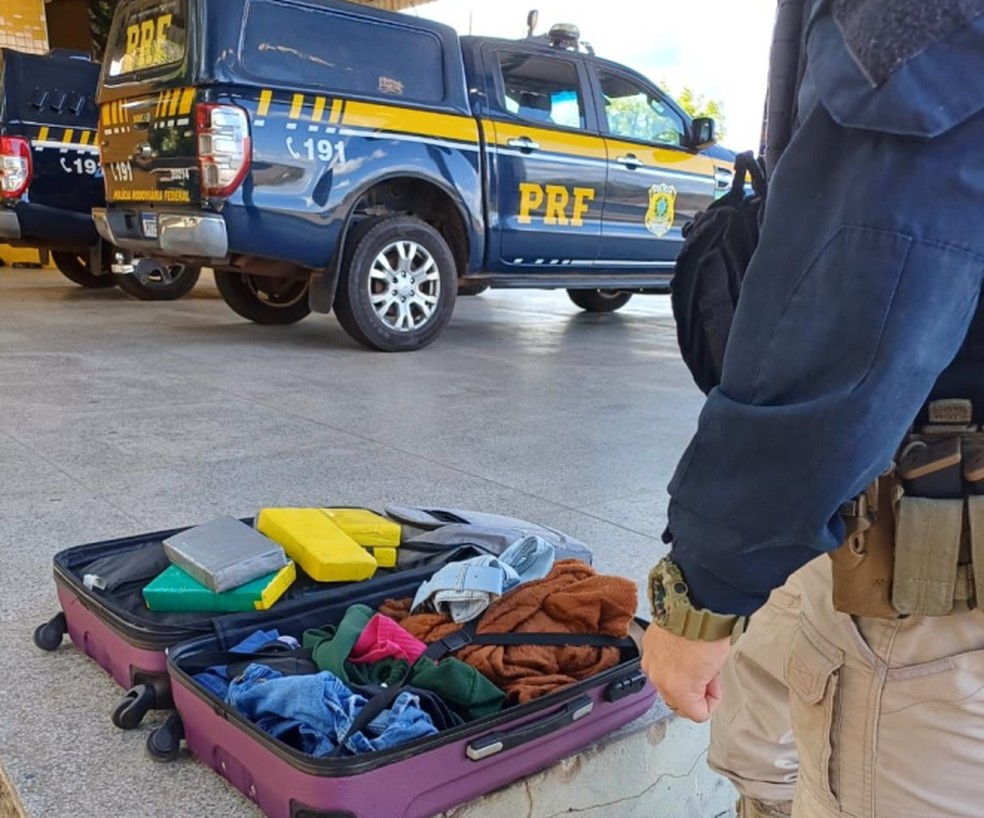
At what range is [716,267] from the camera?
3.73 feet

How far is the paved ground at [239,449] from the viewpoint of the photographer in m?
1.67

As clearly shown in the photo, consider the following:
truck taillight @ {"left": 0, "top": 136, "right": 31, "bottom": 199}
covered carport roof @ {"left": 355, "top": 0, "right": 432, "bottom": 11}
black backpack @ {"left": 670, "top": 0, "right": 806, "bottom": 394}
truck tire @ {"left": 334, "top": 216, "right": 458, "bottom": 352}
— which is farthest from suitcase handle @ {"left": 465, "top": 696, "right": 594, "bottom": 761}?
covered carport roof @ {"left": 355, "top": 0, "right": 432, "bottom": 11}

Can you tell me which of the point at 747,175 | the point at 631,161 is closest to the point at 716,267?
the point at 747,175

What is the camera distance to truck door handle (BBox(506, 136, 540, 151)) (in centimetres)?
616

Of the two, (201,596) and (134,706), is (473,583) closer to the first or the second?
(201,596)

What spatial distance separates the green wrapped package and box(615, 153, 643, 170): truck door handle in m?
5.56

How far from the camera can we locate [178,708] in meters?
1.63

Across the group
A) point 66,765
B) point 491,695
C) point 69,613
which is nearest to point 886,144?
point 491,695

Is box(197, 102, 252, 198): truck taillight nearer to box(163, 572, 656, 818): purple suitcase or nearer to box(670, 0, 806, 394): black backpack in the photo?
box(163, 572, 656, 818): purple suitcase

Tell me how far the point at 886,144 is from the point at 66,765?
5.08ft

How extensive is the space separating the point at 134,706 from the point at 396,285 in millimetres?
4349

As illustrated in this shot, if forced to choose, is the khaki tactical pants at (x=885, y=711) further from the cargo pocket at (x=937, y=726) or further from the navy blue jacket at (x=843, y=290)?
the navy blue jacket at (x=843, y=290)

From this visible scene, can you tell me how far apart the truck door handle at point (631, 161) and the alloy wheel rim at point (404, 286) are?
71.0 inches

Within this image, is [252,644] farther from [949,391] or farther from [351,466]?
[351,466]
